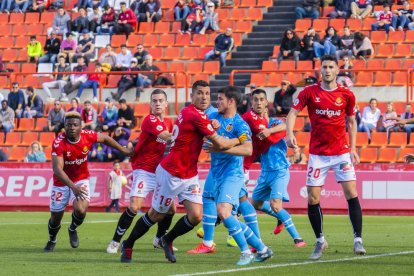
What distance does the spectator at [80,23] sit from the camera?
39188mm

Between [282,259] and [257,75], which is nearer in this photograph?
[282,259]

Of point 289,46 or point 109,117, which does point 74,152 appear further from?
point 289,46

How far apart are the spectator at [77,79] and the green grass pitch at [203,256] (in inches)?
549

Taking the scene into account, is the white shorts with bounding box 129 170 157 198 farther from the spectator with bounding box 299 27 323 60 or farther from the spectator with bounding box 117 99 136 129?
the spectator with bounding box 299 27 323 60

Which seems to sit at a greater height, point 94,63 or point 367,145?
point 94,63

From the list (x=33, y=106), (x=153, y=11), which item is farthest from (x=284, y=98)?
(x=153, y=11)

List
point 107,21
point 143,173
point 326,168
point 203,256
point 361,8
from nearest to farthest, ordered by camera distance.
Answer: point 326,168 → point 203,256 → point 143,173 → point 361,8 → point 107,21

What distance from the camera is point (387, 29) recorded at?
111 feet

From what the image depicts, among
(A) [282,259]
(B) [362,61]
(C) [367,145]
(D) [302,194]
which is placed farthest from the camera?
(B) [362,61]

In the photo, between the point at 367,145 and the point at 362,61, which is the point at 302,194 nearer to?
the point at 367,145

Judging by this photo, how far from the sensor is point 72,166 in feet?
52.2

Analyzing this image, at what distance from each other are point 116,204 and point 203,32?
953cm

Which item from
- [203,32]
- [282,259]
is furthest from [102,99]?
[282,259]

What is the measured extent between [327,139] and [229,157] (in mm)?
1604
